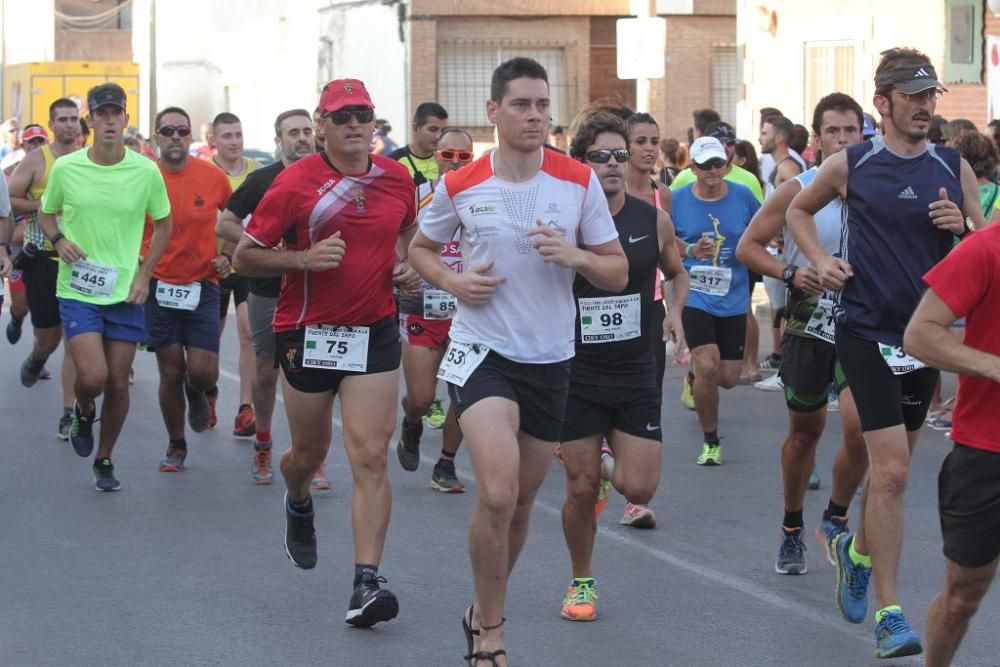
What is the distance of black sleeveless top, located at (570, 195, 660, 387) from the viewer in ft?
23.9

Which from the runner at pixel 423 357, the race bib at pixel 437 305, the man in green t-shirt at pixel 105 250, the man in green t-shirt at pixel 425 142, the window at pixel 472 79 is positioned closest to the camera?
the man in green t-shirt at pixel 105 250

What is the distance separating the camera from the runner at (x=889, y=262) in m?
6.51

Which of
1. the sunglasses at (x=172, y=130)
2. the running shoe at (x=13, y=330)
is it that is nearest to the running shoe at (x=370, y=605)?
the sunglasses at (x=172, y=130)

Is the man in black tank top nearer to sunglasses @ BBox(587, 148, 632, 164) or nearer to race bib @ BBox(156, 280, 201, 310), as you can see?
sunglasses @ BBox(587, 148, 632, 164)

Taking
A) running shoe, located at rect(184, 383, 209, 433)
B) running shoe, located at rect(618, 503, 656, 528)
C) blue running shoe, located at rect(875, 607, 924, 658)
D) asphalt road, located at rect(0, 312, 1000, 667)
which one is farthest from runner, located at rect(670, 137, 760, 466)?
blue running shoe, located at rect(875, 607, 924, 658)

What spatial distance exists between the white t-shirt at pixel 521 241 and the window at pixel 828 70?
16960 mm

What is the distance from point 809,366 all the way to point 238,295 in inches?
200

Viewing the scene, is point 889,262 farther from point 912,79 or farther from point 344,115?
point 344,115

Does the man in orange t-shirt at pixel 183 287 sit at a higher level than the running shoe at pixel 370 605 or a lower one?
higher

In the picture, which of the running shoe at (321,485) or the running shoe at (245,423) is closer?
the running shoe at (321,485)

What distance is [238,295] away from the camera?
11.8 metres

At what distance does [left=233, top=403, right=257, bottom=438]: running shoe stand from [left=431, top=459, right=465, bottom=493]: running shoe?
2.15 metres

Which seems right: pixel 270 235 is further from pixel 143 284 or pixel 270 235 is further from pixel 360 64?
pixel 360 64

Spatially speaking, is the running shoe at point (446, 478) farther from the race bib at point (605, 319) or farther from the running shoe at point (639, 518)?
the race bib at point (605, 319)
